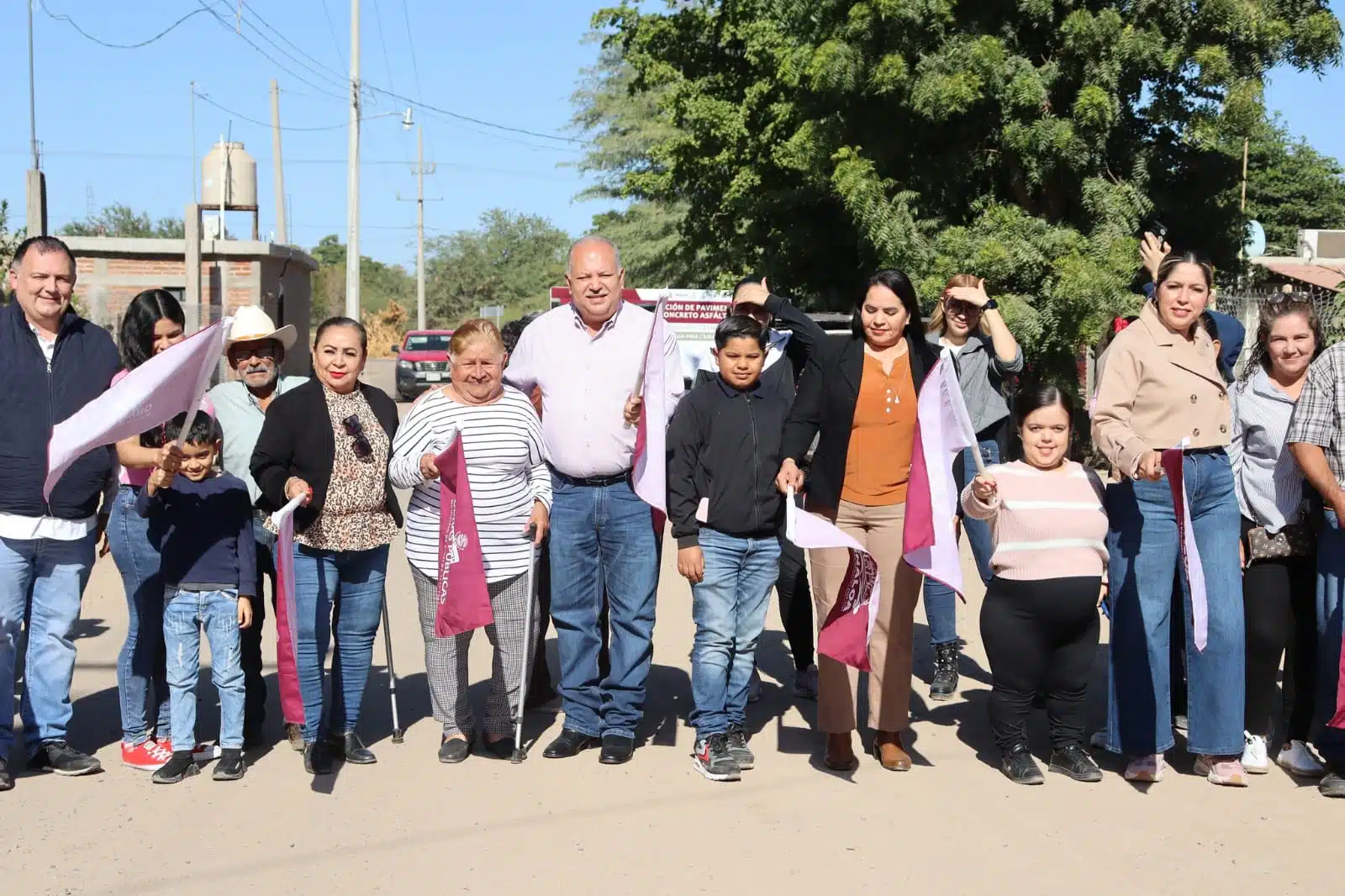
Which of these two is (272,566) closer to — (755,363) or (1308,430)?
(755,363)

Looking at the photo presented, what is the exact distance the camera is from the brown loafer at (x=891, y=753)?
6.07 metres

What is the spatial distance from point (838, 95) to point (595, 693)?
1395cm

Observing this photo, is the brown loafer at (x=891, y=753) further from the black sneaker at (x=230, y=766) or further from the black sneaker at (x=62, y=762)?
the black sneaker at (x=62, y=762)

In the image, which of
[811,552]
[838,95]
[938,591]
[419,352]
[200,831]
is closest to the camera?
[200,831]

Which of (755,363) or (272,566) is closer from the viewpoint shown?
(755,363)

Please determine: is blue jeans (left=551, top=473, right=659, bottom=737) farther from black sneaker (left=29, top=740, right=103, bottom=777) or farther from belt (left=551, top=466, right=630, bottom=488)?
black sneaker (left=29, top=740, right=103, bottom=777)

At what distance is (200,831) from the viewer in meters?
5.25

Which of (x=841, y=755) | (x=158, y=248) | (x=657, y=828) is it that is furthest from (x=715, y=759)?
(x=158, y=248)

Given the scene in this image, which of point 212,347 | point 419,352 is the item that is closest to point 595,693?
point 212,347

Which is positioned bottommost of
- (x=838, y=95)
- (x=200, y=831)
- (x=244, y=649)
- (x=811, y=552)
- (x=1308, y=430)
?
(x=200, y=831)

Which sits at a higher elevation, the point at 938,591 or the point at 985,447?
the point at 985,447

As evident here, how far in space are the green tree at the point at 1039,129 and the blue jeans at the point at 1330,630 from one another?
11167 millimetres

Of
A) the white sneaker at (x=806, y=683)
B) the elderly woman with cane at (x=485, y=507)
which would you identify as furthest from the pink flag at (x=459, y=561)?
the white sneaker at (x=806, y=683)

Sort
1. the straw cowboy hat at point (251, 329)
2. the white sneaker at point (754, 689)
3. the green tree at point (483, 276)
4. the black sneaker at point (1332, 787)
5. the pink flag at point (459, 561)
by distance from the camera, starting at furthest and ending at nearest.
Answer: the green tree at point (483, 276), the white sneaker at point (754, 689), the straw cowboy hat at point (251, 329), the pink flag at point (459, 561), the black sneaker at point (1332, 787)
